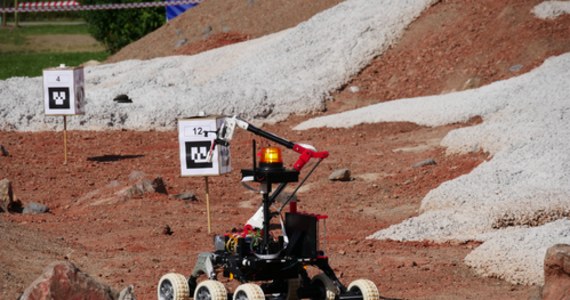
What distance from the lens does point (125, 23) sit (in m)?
55.0

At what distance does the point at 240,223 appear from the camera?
18.7 m

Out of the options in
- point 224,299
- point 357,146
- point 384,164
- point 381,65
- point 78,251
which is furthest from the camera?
point 381,65

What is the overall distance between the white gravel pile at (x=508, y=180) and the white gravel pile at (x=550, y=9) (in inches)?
189

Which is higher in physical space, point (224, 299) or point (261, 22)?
point (261, 22)

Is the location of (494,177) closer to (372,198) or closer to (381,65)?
(372,198)

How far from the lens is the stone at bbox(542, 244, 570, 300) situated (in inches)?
461

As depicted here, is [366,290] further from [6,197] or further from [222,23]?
[222,23]

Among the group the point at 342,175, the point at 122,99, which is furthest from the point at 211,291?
the point at 122,99

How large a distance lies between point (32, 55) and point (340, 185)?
3776cm

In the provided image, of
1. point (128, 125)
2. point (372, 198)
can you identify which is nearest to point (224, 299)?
point (372, 198)

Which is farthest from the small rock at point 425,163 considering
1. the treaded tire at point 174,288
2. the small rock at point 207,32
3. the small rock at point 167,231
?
the small rock at point 207,32

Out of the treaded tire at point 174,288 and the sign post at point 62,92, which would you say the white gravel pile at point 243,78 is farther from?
the treaded tire at point 174,288

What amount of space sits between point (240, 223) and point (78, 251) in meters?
3.43

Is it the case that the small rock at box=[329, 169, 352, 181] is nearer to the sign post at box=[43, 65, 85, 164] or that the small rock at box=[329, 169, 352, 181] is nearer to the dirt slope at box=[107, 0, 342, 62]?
the sign post at box=[43, 65, 85, 164]
